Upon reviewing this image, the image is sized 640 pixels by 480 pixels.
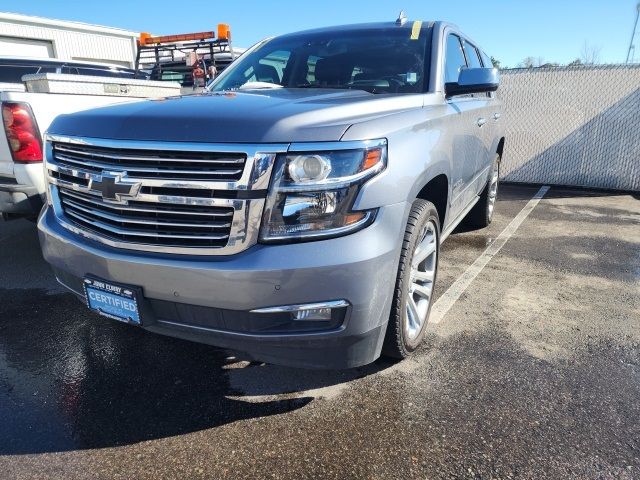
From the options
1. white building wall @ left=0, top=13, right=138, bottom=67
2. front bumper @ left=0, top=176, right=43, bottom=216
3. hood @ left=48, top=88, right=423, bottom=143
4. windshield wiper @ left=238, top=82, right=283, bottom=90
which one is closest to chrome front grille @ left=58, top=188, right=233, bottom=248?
hood @ left=48, top=88, right=423, bottom=143

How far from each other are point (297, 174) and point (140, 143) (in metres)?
0.73

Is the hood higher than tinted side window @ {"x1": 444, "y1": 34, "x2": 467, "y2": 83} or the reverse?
the reverse

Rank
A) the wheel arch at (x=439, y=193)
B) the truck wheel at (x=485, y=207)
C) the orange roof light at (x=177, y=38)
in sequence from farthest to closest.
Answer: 1. the orange roof light at (x=177, y=38)
2. the truck wheel at (x=485, y=207)
3. the wheel arch at (x=439, y=193)

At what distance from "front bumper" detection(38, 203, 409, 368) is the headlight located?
0.06 metres

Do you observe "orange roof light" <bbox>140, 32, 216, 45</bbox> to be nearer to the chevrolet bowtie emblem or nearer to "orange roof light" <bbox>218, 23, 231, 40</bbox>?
"orange roof light" <bbox>218, 23, 231, 40</bbox>

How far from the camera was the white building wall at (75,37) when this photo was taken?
16680mm

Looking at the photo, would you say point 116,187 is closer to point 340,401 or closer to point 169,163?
point 169,163

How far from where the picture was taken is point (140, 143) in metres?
2.13

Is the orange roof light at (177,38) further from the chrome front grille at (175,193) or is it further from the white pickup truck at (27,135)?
the chrome front grille at (175,193)

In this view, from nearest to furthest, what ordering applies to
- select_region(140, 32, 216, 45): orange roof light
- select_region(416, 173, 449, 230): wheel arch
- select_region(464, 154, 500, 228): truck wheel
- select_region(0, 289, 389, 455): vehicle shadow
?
select_region(0, 289, 389, 455): vehicle shadow
select_region(416, 173, 449, 230): wheel arch
select_region(464, 154, 500, 228): truck wheel
select_region(140, 32, 216, 45): orange roof light

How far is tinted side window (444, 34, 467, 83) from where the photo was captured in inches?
139

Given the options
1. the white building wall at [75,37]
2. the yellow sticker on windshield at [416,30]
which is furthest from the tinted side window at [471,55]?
the white building wall at [75,37]

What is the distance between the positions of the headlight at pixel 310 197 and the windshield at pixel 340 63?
1.38 metres

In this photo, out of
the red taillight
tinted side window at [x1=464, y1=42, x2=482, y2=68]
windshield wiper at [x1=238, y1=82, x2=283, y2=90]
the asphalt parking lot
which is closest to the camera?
the asphalt parking lot
